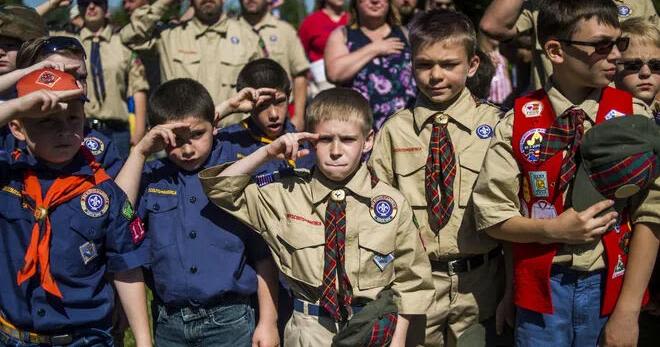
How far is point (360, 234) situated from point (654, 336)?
7.17 feet

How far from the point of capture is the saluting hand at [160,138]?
13.4 ft

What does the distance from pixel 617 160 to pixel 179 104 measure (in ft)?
6.81

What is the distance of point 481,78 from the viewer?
16.7 feet

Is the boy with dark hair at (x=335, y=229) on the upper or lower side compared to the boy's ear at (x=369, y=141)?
lower

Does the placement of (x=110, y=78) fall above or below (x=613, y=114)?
below

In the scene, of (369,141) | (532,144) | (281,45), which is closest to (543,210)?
(532,144)

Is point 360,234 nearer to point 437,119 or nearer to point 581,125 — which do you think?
point 437,119

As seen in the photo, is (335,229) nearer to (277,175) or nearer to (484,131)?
(277,175)

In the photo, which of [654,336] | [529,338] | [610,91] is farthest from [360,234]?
[654,336]

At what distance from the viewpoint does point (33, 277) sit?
3691mm

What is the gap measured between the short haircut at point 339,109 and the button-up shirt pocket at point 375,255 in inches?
18.6

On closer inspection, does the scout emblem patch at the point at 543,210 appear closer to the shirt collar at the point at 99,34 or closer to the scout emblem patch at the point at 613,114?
the scout emblem patch at the point at 613,114

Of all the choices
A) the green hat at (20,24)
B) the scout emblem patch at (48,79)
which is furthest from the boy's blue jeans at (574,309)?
the green hat at (20,24)

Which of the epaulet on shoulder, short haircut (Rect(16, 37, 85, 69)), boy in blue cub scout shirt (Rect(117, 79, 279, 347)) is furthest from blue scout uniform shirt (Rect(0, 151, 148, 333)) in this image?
the epaulet on shoulder
